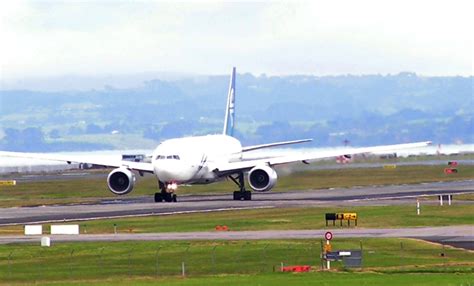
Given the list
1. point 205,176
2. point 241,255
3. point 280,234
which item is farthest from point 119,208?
point 241,255

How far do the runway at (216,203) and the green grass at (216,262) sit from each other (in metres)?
20.4

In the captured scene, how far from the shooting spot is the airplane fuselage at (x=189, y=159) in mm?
104250

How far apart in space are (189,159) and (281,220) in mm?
21279

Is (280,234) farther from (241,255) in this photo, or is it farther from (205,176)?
(205,176)

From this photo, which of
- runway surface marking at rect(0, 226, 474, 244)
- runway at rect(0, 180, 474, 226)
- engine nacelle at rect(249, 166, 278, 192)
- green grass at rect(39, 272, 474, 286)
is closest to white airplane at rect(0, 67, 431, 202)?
engine nacelle at rect(249, 166, 278, 192)

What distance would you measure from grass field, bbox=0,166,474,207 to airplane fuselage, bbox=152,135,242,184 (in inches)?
410

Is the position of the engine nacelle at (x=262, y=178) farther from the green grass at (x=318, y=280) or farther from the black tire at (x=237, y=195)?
the green grass at (x=318, y=280)

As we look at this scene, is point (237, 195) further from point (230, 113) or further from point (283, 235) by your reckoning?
point (283, 235)

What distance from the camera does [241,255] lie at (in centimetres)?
6562

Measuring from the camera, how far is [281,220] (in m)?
85.2

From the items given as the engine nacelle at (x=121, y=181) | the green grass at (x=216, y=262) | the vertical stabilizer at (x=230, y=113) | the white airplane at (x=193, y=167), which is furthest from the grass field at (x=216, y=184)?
the green grass at (x=216, y=262)

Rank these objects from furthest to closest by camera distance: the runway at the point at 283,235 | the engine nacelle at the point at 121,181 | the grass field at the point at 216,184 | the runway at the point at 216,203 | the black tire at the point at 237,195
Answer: the grass field at the point at 216,184 → the black tire at the point at 237,195 → the engine nacelle at the point at 121,181 → the runway at the point at 216,203 → the runway at the point at 283,235

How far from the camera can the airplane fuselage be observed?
104250mm

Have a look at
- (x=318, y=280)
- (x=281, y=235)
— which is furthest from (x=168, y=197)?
(x=318, y=280)
